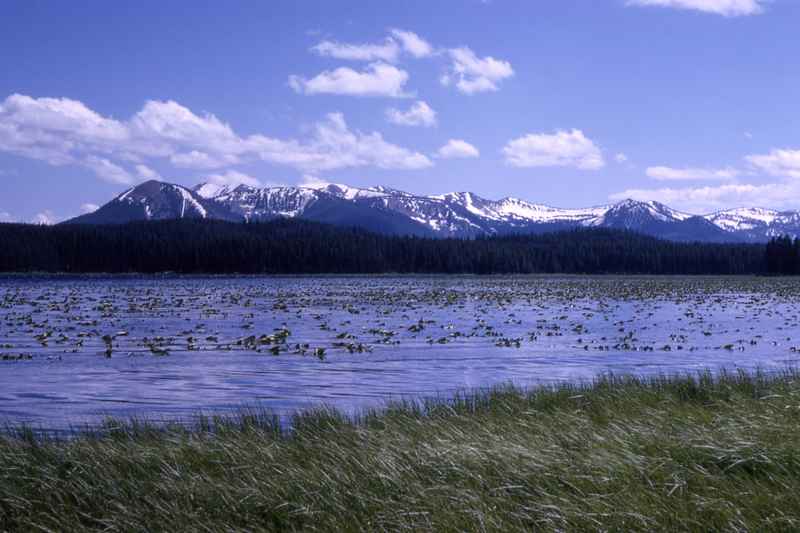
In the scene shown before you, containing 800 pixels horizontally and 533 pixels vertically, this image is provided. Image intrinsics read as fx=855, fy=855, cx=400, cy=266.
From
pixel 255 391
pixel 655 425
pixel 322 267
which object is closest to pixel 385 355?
pixel 255 391

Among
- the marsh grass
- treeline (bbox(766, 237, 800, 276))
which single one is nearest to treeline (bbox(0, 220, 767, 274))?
treeline (bbox(766, 237, 800, 276))

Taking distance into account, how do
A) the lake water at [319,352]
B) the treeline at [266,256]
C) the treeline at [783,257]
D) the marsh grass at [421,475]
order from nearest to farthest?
the marsh grass at [421,475], the lake water at [319,352], the treeline at [783,257], the treeline at [266,256]

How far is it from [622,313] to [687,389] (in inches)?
1379

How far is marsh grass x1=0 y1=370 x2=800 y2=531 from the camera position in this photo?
8625 millimetres

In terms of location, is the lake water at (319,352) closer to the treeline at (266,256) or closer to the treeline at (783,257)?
the treeline at (266,256)

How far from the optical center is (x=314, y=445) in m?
11.9

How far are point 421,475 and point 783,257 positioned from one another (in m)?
168

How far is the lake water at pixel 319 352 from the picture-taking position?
778 inches

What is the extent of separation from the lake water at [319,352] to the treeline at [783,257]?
117 metres

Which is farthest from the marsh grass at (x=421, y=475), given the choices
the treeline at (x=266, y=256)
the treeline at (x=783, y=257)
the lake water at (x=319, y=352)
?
the treeline at (x=783, y=257)

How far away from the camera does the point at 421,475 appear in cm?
Answer: 998

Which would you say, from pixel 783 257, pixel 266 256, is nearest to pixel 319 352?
pixel 266 256

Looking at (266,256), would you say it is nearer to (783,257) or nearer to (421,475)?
(783,257)

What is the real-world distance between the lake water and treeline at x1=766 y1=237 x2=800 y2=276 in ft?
384
